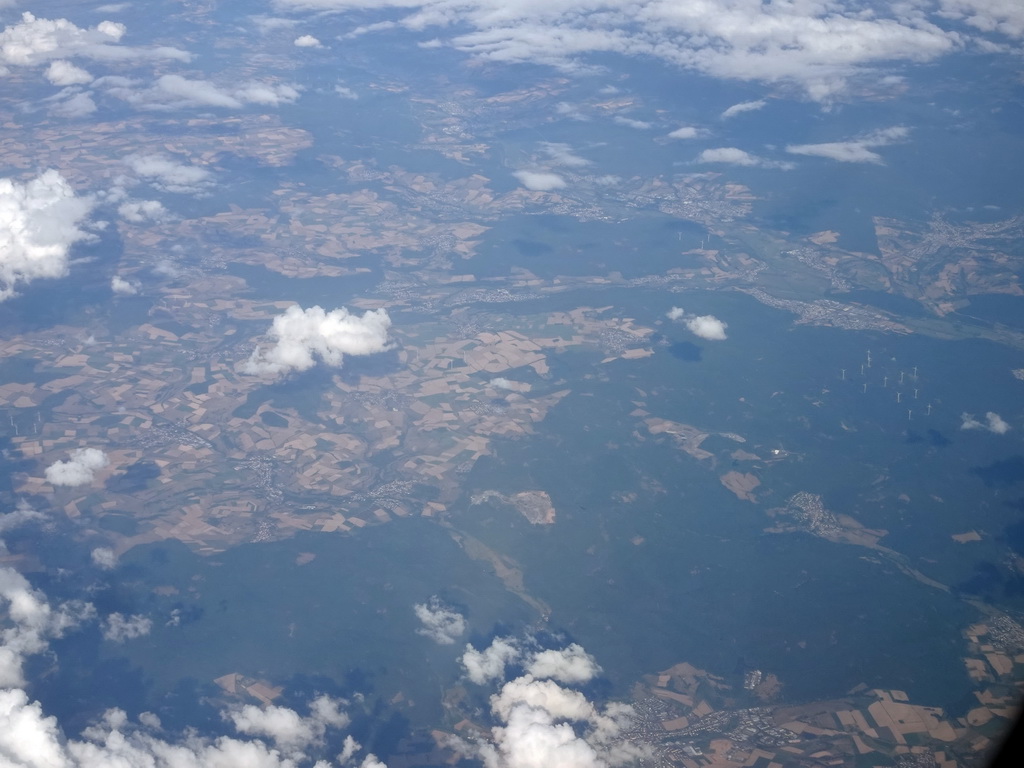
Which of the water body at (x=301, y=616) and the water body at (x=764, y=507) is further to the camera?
the water body at (x=764, y=507)

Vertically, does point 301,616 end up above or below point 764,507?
above

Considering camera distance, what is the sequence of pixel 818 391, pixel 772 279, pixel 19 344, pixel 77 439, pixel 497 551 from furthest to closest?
pixel 772 279
pixel 19 344
pixel 818 391
pixel 77 439
pixel 497 551

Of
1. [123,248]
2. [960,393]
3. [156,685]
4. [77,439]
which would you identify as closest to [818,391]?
[960,393]

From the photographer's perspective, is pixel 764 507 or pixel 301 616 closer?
pixel 301 616

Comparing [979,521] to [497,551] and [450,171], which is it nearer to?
[497,551]

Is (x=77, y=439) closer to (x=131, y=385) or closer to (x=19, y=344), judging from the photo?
(x=131, y=385)

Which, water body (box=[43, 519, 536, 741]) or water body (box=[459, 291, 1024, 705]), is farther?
water body (box=[459, 291, 1024, 705])

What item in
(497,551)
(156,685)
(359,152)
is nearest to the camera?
(156,685)

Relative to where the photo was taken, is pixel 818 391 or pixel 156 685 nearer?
pixel 156 685

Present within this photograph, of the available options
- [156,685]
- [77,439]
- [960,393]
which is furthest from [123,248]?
[960,393]
